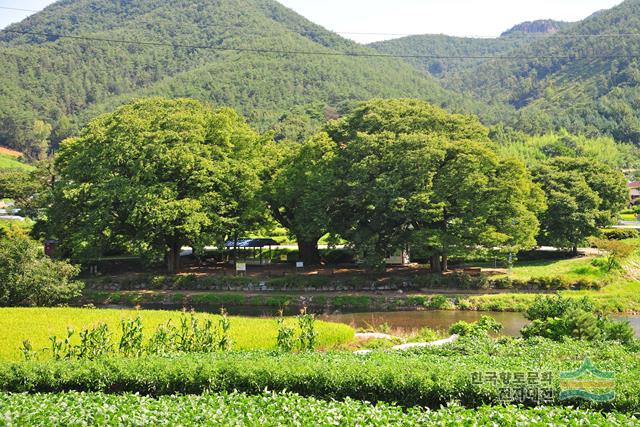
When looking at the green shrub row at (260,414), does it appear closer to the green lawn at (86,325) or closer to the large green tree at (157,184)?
the green lawn at (86,325)

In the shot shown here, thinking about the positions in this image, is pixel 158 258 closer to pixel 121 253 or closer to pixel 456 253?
pixel 121 253

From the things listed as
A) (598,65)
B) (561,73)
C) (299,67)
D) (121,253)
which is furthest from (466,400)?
(561,73)

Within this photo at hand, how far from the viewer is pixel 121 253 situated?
167 ft

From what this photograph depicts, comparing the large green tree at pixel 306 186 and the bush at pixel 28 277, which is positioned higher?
the large green tree at pixel 306 186

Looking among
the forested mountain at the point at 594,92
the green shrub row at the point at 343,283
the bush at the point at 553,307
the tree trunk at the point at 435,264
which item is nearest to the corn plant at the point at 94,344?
the bush at the point at 553,307

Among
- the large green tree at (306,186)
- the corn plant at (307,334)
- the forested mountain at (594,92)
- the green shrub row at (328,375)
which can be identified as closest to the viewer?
the green shrub row at (328,375)

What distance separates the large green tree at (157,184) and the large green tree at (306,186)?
6.22ft

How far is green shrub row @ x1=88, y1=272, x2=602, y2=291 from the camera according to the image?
36.9 m

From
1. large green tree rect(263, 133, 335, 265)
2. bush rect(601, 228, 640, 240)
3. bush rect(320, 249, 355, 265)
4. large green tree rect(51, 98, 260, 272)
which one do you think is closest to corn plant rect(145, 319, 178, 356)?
large green tree rect(51, 98, 260, 272)

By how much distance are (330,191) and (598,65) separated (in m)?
162

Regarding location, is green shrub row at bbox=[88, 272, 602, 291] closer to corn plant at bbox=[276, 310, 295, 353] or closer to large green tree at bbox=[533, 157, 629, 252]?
large green tree at bbox=[533, 157, 629, 252]

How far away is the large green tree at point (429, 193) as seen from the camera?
36.3 meters

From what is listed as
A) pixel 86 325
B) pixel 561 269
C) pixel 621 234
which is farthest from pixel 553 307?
pixel 621 234
